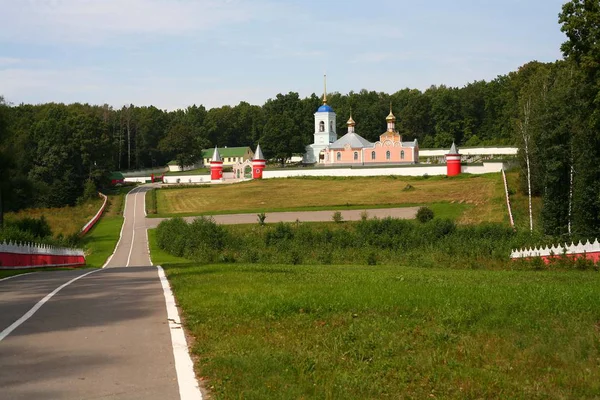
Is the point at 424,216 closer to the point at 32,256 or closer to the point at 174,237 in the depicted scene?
the point at 174,237

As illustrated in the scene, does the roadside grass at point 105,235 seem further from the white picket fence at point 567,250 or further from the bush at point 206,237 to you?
the white picket fence at point 567,250

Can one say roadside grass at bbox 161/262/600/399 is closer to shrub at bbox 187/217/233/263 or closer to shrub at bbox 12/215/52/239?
shrub at bbox 187/217/233/263

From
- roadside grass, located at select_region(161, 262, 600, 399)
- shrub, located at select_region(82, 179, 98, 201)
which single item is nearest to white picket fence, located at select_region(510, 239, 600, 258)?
roadside grass, located at select_region(161, 262, 600, 399)

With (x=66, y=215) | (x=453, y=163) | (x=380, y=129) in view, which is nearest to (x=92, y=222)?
(x=66, y=215)

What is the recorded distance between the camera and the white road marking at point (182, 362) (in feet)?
21.0

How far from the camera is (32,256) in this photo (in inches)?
1240

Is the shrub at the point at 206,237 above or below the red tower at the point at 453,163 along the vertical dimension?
below

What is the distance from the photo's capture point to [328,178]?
100 m

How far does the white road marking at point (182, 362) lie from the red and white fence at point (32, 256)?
19.2m

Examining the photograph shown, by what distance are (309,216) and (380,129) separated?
8378 centimetres

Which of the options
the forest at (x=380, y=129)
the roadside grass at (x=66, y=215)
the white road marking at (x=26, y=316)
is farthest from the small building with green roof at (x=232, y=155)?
the white road marking at (x=26, y=316)

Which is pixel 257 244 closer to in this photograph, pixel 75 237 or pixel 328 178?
pixel 75 237

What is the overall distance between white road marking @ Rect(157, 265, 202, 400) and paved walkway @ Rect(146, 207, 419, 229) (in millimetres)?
51948

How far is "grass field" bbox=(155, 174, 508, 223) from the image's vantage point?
228 feet
